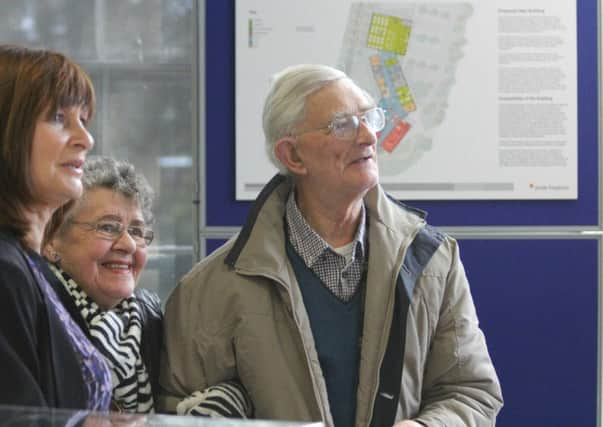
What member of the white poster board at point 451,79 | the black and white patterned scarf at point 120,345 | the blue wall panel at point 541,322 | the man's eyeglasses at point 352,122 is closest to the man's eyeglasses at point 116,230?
the black and white patterned scarf at point 120,345

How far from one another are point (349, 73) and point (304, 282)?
164 cm

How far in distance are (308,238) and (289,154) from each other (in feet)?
0.89

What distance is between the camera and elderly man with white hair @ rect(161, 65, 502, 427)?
2.25 m

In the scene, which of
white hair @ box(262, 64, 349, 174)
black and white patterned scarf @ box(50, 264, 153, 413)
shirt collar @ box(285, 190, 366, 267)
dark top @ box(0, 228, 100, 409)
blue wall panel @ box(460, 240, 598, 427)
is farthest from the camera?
blue wall panel @ box(460, 240, 598, 427)

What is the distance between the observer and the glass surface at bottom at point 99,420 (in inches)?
39.7

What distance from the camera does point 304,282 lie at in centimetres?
236

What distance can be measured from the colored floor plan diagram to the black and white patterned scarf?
5.80 ft

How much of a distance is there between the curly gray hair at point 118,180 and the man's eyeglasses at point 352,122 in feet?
1.65

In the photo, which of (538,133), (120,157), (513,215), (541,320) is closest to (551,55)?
(538,133)

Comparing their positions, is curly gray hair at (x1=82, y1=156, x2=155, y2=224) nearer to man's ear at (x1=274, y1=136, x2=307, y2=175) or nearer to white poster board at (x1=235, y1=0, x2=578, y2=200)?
man's ear at (x1=274, y1=136, x2=307, y2=175)

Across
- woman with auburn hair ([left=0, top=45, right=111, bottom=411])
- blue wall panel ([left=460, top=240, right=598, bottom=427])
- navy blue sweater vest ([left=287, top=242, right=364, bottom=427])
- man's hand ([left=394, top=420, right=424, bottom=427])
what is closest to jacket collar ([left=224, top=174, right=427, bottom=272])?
navy blue sweater vest ([left=287, top=242, right=364, bottom=427])

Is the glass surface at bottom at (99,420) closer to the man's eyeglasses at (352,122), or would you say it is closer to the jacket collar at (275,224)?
the jacket collar at (275,224)

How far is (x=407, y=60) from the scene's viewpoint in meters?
3.82

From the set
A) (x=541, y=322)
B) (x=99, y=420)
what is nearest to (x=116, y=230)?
(x=99, y=420)
